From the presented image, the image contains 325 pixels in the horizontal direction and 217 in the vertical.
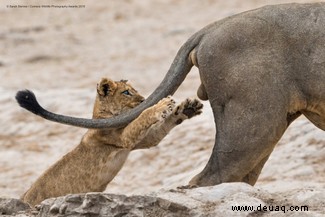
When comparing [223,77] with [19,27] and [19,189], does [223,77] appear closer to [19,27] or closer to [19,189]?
[19,189]

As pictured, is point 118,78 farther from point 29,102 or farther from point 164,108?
point 164,108

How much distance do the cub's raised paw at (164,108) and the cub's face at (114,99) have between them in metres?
0.77

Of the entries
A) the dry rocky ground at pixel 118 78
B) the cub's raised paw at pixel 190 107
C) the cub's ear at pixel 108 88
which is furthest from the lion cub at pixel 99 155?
the dry rocky ground at pixel 118 78

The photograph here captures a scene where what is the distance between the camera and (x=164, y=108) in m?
Answer: 7.10

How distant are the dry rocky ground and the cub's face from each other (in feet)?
2.70

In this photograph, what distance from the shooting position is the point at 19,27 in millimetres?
18281

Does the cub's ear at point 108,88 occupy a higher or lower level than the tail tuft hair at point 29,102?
higher

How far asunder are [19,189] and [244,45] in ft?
12.6

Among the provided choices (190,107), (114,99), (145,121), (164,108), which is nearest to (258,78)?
(190,107)

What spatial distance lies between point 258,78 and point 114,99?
1.34m

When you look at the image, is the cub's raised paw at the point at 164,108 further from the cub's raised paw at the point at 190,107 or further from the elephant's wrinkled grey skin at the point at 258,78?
the elephant's wrinkled grey skin at the point at 258,78

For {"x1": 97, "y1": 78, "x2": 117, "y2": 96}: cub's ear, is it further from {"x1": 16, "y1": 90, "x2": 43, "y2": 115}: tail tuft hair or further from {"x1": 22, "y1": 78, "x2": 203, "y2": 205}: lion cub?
{"x1": 16, "y1": 90, "x2": 43, "y2": 115}: tail tuft hair

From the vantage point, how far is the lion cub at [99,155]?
301 inches

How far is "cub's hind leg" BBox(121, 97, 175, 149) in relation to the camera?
710 cm
